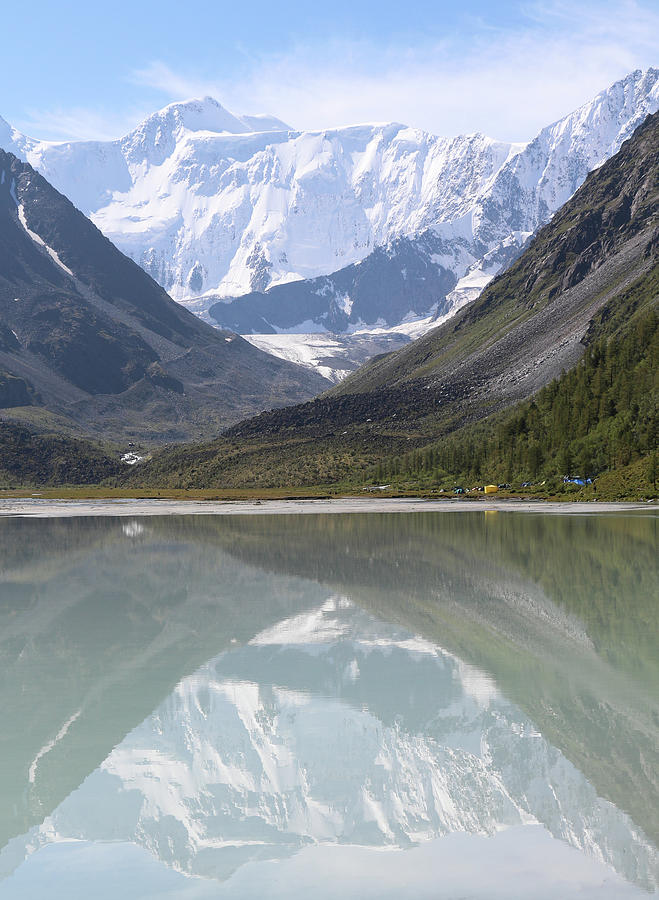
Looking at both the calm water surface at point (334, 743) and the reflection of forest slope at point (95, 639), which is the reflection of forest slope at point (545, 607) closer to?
the calm water surface at point (334, 743)

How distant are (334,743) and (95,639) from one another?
12.5 m

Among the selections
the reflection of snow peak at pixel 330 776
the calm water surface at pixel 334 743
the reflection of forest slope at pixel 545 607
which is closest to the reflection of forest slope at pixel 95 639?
the calm water surface at pixel 334 743

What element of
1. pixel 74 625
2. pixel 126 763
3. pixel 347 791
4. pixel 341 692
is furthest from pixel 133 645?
pixel 347 791

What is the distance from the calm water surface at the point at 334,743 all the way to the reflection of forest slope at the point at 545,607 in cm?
10

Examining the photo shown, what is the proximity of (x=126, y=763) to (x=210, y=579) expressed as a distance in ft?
84.8

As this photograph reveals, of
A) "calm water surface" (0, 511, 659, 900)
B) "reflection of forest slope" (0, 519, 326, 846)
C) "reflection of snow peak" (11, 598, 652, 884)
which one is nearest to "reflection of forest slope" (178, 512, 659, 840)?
"calm water surface" (0, 511, 659, 900)

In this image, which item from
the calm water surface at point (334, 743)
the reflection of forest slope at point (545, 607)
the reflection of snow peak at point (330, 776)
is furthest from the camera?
the reflection of forest slope at point (545, 607)

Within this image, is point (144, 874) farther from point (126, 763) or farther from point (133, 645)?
point (133, 645)

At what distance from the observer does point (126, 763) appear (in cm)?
1600

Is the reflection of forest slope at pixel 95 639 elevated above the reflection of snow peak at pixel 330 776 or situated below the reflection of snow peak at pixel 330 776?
above

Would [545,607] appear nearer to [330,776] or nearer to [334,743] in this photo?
[334,743]

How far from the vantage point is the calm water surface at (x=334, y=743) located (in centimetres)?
1201

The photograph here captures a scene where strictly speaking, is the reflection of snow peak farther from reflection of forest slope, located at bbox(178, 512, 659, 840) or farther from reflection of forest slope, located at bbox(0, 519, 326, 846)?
reflection of forest slope, located at bbox(178, 512, 659, 840)

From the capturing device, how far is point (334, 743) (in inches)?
659
